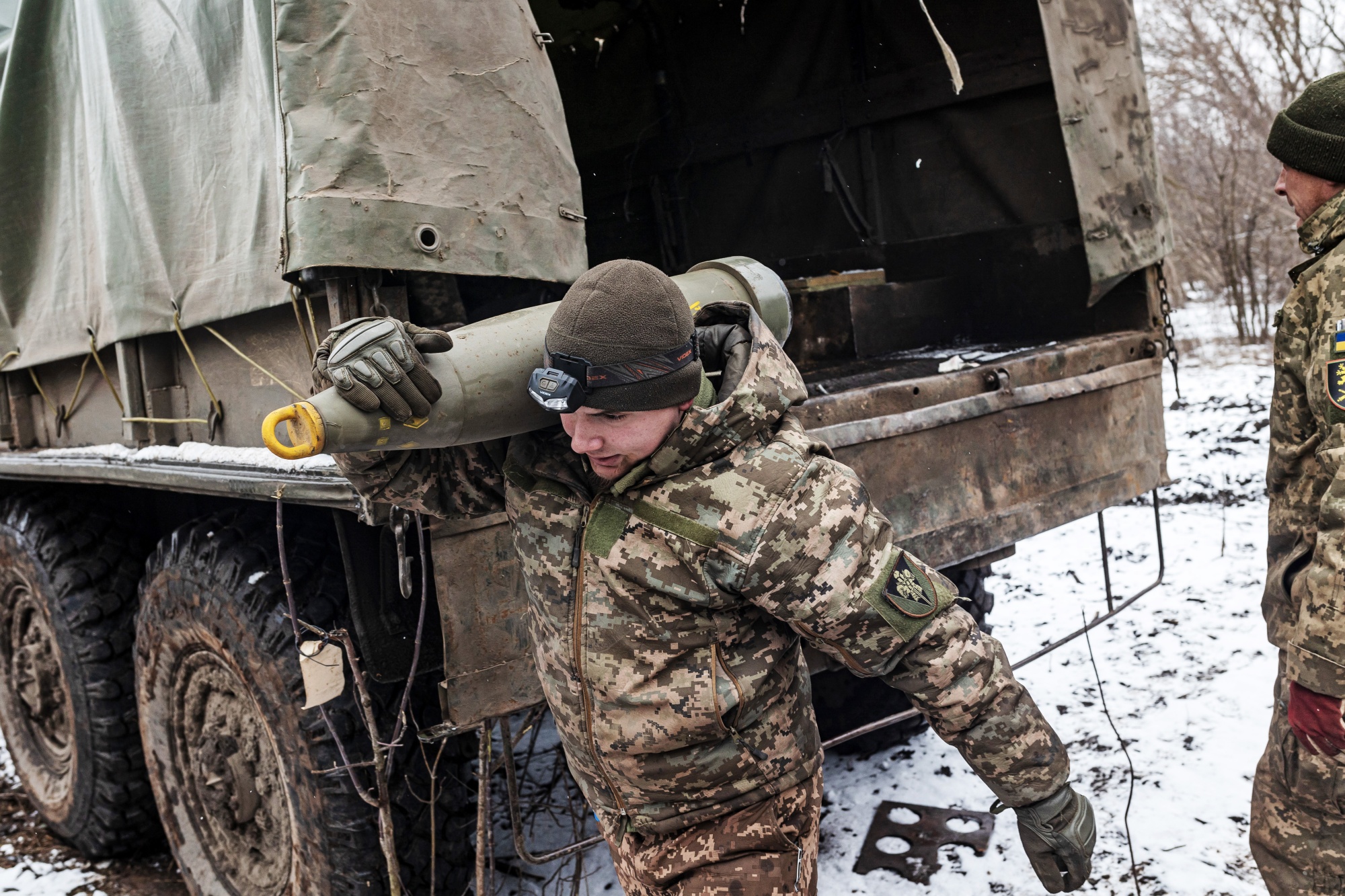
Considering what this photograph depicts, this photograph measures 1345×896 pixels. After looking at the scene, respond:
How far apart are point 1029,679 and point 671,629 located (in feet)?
9.46

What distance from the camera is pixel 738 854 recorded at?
180 cm

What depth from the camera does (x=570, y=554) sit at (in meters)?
1.81

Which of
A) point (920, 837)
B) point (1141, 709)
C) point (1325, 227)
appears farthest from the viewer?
point (1141, 709)

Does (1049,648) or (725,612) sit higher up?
(725,612)

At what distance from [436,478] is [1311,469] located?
180cm

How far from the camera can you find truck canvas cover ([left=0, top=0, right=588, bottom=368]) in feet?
6.35

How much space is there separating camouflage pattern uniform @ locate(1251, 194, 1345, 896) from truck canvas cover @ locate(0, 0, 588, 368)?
1466mm

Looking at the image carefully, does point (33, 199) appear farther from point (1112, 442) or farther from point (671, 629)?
point (1112, 442)

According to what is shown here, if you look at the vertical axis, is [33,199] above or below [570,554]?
above

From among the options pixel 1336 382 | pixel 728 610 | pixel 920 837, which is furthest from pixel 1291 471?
pixel 920 837

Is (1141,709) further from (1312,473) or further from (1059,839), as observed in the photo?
(1059,839)

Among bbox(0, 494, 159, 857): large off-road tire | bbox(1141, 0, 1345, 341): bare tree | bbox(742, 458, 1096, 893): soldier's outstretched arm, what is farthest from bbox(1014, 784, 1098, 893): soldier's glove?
bbox(1141, 0, 1345, 341): bare tree

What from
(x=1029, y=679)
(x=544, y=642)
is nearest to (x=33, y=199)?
(x=544, y=642)

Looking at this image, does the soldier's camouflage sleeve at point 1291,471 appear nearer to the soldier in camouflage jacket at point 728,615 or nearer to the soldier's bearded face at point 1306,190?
the soldier's bearded face at point 1306,190
